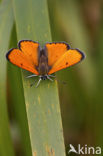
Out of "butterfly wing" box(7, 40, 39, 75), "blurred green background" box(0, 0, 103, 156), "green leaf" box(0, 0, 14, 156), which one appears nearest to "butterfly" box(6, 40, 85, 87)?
"butterfly wing" box(7, 40, 39, 75)

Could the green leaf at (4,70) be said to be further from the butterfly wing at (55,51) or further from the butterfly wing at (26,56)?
the butterfly wing at (55,51)

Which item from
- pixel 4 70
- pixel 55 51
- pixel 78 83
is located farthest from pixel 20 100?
pixel 78 83

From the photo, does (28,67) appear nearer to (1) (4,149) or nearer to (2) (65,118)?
(1) (4,149)

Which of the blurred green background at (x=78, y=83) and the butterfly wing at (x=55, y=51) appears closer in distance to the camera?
the butterfly wing at (x=55, y=51)

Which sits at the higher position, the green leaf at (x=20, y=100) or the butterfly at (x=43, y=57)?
the butterfly at (x=43, y=57)

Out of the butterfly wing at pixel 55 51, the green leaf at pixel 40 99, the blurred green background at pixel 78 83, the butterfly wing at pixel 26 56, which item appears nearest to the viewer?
the green leaf at pixel 40 99

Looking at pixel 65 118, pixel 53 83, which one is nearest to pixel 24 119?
pixel 53 83

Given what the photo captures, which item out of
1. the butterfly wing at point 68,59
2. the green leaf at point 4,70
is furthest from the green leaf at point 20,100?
the butterfly wing at point 68,59
